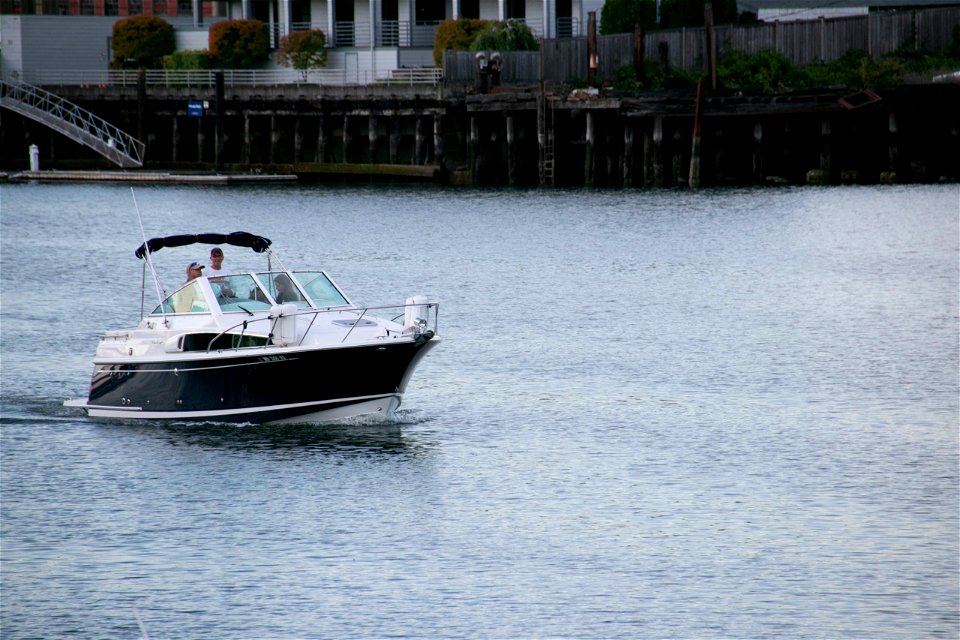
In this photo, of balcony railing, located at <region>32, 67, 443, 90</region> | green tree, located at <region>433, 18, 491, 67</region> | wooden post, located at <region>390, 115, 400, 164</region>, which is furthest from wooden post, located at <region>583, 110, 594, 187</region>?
balcony railing, located at <region>32, 67, 443, 90</region>

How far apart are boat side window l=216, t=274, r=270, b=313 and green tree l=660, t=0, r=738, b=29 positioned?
55700 millimetres

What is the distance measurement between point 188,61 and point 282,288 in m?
66.3

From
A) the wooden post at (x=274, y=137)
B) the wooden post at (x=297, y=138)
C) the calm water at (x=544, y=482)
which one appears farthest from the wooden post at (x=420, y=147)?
the calm water at (x=544, y=482)

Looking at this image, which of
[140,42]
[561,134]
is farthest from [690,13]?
[140,42]

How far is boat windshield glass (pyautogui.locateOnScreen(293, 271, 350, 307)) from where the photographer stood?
24.8 metres

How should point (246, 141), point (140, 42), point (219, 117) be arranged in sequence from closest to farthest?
1. point (219, 117)
2. point (246, 141)
3. point (140, 42)

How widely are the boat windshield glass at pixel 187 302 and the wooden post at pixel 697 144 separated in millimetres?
41581

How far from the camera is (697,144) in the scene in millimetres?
65750

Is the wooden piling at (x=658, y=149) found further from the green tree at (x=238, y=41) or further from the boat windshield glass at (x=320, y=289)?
the boat windshield glass at (x=320, y=289)

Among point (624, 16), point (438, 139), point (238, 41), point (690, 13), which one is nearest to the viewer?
point (438, 139)

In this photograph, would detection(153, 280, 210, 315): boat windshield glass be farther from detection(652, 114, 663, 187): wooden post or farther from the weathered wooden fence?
the weathered wooden fence

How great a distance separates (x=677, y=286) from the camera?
42.7 meters

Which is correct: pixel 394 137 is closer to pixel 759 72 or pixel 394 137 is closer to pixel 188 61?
pixel 759 72

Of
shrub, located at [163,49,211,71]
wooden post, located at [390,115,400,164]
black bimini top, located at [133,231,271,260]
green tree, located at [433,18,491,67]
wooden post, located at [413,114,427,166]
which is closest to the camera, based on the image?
black bimini top, located at [133,231,271,260]
